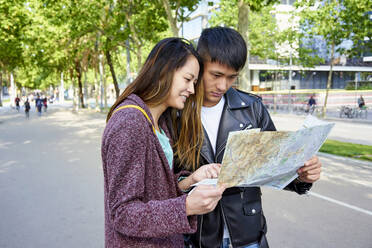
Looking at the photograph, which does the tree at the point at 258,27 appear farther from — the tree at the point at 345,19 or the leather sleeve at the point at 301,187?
the leather sleeve at the point at 301,187

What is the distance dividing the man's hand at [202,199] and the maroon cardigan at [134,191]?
25 mm

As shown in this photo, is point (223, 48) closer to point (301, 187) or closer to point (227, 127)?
point (227, 127)

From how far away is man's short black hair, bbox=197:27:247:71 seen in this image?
1855mm

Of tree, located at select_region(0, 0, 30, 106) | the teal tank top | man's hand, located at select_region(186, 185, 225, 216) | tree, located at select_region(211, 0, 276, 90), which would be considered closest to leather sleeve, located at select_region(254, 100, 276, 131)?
the teal tank top

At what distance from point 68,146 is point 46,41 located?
592 inches

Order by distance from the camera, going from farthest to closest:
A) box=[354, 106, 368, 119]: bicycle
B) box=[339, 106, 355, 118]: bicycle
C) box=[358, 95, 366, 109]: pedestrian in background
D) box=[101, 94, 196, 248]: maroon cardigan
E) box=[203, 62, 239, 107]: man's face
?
1. box=[339, 106, 355, 118]: bicycle
2. box=[358, 95, 366, 109]: pedestrian in background
3. box=[354, 106, 368, 119]: bicycle
4. box=[203, 62, 239, 107]: man's face
5. box=[101, 94, 196, 248]: maroon cardigan


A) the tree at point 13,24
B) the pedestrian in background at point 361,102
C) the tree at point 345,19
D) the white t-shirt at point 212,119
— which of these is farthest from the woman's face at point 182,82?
the pedestrian in background at point 361,102

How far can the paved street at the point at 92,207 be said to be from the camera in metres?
4.16

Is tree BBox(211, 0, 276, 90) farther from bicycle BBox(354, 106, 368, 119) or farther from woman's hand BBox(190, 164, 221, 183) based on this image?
woman's hand BBox(190, 164, 221, 183)

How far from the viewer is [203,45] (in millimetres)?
1921

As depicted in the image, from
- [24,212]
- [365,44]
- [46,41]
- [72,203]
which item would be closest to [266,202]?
[72,203]

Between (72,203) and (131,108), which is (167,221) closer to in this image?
(131,108)

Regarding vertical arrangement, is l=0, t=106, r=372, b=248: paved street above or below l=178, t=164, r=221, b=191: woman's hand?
below

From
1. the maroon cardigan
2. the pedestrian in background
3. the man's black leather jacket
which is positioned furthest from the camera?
the pedestrian in background
